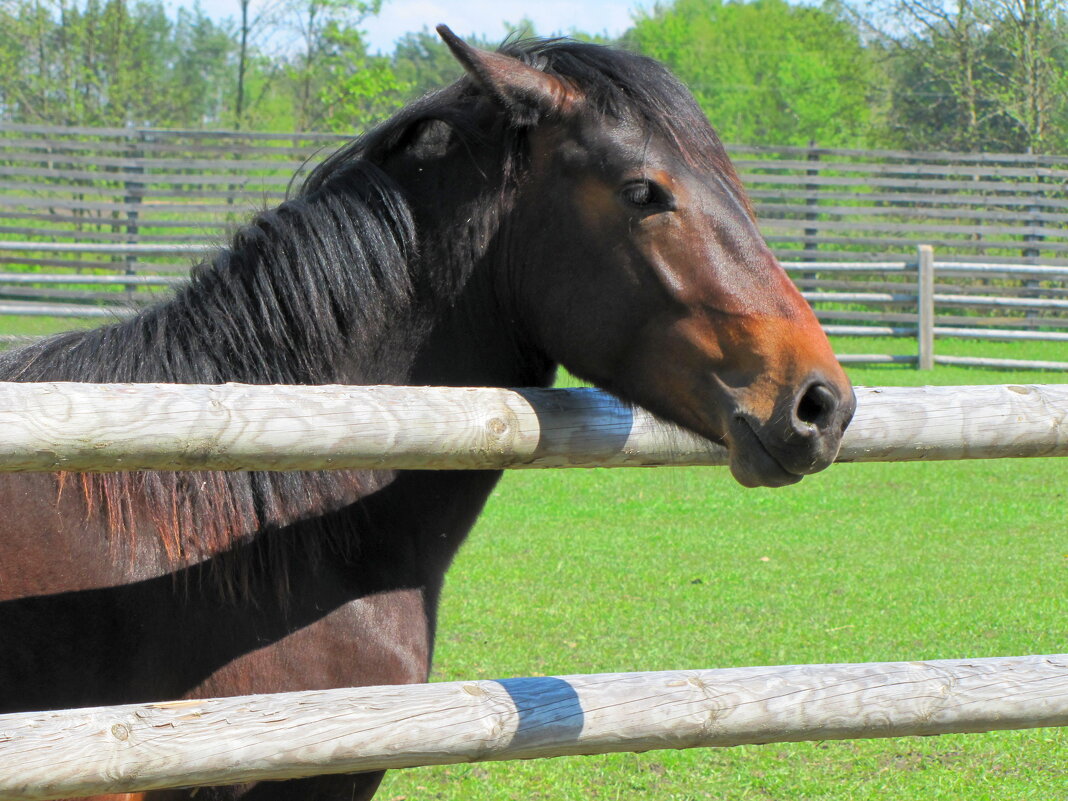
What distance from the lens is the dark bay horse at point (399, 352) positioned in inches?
77.4

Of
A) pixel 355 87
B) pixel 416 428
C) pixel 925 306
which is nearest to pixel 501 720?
pixel 416 428

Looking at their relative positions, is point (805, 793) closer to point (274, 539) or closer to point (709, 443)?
point (709, 443)

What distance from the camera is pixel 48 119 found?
22219 millimetres

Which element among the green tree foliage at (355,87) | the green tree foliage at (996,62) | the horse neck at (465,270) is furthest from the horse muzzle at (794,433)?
the green tree foliage at (996,62)

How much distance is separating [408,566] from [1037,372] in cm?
1375

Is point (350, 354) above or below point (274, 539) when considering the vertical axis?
above

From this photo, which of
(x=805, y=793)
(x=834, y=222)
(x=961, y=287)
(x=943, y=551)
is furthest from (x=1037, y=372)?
(x=805, y=793)

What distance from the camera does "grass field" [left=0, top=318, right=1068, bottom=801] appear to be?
3699 millimetres

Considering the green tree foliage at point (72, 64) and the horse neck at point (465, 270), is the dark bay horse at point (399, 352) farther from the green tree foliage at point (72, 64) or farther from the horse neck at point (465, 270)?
the green tree foliage at point (72, 64)

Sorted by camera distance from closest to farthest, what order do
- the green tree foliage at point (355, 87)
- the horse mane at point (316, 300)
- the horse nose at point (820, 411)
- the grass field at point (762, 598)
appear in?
the horse nose at point (820, 411) < the horse mane at point (316, 300) < the grass field at point (762, 598) < the green tree foliage at point (355, 87)

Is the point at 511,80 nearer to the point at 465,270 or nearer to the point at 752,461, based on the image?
the point at 465,270

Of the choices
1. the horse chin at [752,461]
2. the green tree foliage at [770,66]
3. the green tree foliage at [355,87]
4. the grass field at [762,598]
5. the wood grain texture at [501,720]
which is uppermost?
the green tree foliage at [770,66]

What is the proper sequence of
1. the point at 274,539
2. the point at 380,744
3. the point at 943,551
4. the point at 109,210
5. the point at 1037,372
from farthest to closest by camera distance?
the point at 109,210 → the point at 1037,372 → the point at 943,551 → the point at 274,539 → the point at 380,744

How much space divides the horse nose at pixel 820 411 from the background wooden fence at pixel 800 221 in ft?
45.1
